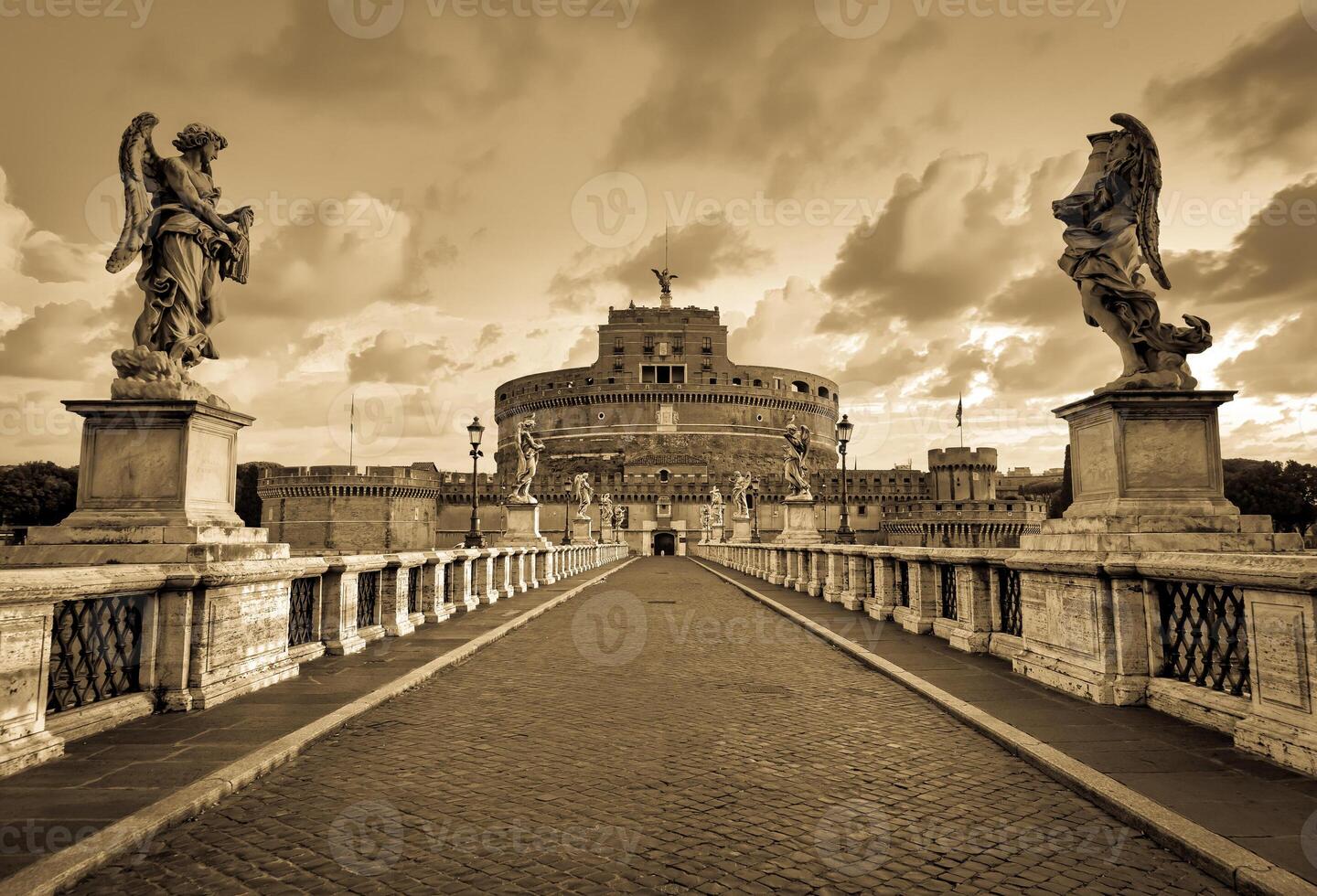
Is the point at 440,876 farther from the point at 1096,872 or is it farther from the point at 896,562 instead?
the point at 896,562

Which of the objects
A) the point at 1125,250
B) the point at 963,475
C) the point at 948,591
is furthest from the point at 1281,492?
the point at 1125,250

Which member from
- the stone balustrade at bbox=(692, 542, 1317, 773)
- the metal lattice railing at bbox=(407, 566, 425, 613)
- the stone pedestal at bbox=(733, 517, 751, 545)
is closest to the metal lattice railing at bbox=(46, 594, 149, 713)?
the metal lattice railing at bbox=(407, 566, 425, 613)

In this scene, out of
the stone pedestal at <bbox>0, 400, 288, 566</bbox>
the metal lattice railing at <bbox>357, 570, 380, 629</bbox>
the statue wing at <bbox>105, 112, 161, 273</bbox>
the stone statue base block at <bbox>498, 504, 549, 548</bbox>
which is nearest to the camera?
the stone pedestal at <bbox>0, 400, 288, 566</bbox>

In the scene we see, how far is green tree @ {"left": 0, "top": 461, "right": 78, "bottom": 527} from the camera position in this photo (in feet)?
230

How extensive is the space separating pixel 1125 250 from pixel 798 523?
18461 millimetres

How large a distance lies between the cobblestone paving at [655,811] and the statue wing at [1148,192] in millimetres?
4317

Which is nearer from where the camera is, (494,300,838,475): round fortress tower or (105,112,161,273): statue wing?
(105,112,161,273): statue wing

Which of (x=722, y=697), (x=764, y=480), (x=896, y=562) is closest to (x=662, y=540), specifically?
(x=764, y=480)

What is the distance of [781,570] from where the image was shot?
24.0 metres

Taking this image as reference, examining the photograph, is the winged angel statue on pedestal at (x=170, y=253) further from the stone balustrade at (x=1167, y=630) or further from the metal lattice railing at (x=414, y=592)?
the stone balustrade at (x=1167, y=630)

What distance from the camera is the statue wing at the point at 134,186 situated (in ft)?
20.8

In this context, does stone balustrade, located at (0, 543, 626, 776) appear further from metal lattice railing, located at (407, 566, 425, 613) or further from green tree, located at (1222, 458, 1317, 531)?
green tree, located at (1222, 458, 1317, 531)

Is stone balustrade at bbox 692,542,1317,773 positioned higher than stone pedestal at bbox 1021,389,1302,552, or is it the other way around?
stone pedestal at bbox 1021,389,1302,552

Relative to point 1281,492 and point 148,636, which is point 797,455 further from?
point 1281,492
